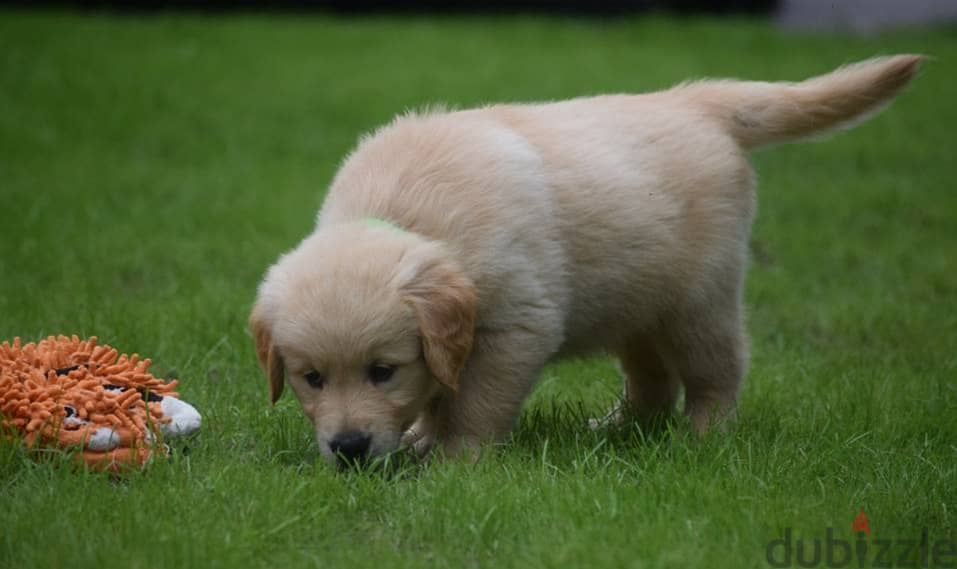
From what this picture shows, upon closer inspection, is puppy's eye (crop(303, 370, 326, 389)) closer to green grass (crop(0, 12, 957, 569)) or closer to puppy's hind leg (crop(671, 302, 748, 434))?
green grass (crop(0, 12, 957, 569))

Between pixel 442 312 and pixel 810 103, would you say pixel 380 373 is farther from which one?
pixel 810 103

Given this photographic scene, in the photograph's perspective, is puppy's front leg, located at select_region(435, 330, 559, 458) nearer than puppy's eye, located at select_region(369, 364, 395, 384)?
No

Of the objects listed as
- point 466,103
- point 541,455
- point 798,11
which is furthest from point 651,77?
point 541,455

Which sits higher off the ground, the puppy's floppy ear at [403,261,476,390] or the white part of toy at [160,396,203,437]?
the puppy's floppy ear at [403,261,476,390]

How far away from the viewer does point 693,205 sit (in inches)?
162

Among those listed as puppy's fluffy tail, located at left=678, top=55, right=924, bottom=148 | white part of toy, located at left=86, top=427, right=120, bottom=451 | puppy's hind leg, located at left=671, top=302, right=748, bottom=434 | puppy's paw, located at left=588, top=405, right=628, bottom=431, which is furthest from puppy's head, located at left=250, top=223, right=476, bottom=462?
puppy's fluffy tail, located at left=678, top=55, right=924, bottom=148

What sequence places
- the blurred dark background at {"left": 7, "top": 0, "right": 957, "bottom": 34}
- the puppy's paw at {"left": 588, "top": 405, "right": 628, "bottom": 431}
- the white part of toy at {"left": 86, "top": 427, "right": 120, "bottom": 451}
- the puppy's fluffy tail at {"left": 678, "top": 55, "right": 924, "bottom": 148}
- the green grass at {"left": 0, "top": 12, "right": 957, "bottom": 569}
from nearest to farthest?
the green grass at {"left": 0, "top": 12, "right": 957, "bottom": 569}
the white part of toy at {"left": 86, "top": 427, "right": 120, "bottom": 451}
the puppy's paw at {"left": 588, "top": 405, "right": 628, "bottom": 431}
the puppy's fluffy tail at {"left": 678, "top": 55, "right": 924, "bottom": 148}
the blurred dark background at {"left": 7, "top": 0, "right": 957, "bottom": 34}

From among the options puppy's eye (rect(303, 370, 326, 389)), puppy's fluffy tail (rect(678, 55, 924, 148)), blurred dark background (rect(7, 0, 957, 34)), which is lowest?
blurred dark background (rect(7, 0, 957, 34))

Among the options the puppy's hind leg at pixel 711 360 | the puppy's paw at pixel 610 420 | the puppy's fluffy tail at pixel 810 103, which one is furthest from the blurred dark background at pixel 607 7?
the puppy's paw at pixel 610 420

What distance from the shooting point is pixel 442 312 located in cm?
345

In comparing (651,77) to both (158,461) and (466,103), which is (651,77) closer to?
(466,103)

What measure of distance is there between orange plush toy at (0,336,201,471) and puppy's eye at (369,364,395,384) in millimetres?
547

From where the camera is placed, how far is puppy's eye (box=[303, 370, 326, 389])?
351cm

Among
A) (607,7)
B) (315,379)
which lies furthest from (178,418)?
(607,7)
